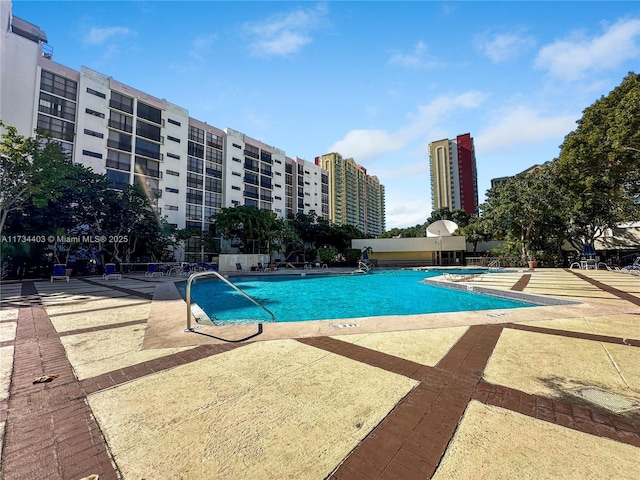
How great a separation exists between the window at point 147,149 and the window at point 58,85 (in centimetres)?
711

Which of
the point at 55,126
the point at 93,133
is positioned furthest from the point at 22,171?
the point at 93,133

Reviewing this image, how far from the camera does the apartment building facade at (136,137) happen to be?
26516 mm

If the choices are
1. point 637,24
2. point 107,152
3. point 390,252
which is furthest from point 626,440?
point 107,152

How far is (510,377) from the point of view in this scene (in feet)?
10.4

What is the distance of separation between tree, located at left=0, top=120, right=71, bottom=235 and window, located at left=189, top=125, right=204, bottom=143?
26.0 meters

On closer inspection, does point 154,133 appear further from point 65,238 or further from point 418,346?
point 418,346

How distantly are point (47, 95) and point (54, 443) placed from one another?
39765 millimetres

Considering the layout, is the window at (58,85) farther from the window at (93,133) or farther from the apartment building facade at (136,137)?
the window at (93,133)

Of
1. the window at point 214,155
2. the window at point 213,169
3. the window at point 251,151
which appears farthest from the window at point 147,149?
the window at point 251,151

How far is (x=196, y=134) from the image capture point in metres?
41.0

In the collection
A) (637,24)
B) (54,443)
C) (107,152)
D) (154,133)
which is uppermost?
(154,133)

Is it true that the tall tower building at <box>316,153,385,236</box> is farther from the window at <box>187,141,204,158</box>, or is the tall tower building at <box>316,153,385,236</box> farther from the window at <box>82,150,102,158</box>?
the window at <box>82,150,102,158</box>

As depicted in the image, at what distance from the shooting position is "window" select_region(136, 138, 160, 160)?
3457 cm

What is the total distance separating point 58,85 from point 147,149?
375 inches
